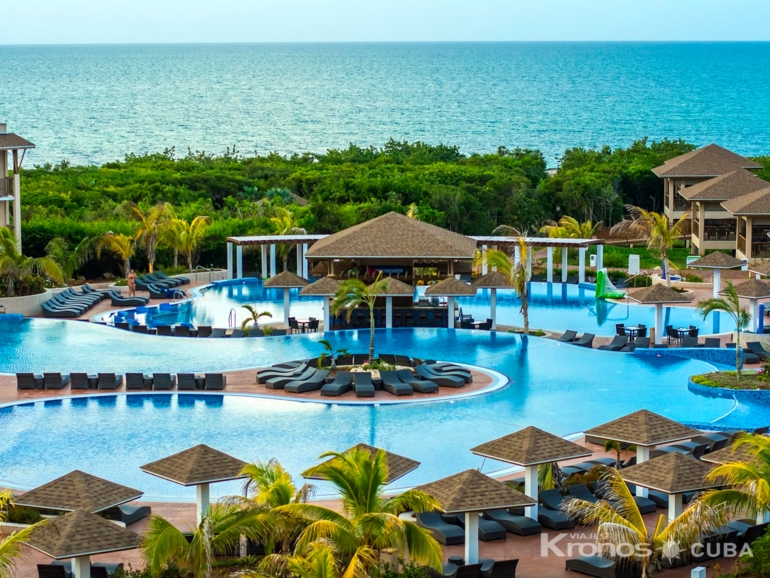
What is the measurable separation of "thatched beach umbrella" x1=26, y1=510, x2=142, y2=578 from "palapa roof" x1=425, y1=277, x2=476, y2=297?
68.2 ft

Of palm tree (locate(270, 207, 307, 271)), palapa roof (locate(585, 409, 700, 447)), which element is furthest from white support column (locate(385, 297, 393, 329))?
palapa roof (locate(585, 409, 700, 447))

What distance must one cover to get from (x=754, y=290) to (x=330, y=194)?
26.8 m

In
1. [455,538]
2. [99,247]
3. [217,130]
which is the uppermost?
[217,130]

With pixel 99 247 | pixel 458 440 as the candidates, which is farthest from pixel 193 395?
pixel 99 247

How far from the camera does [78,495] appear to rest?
17.1m

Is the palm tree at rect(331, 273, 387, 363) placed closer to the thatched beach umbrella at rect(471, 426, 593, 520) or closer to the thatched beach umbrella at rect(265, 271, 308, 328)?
the thatched beach umbrella at rect(265, 271, 308, 328)

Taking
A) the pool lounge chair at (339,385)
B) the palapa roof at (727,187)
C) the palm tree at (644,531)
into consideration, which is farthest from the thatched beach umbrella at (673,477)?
the palapa roof at (727,187)

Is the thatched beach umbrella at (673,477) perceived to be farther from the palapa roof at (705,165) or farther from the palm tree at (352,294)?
the palapa roof at (705,165)

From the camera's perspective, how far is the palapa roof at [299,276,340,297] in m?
35.4

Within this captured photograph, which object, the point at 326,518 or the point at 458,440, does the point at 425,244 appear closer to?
the point at 458,440

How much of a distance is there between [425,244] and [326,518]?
24.4m

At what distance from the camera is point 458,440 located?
2486cm

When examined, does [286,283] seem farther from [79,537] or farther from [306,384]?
[79,537]

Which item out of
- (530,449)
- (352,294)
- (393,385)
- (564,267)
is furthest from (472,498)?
(564,267)
